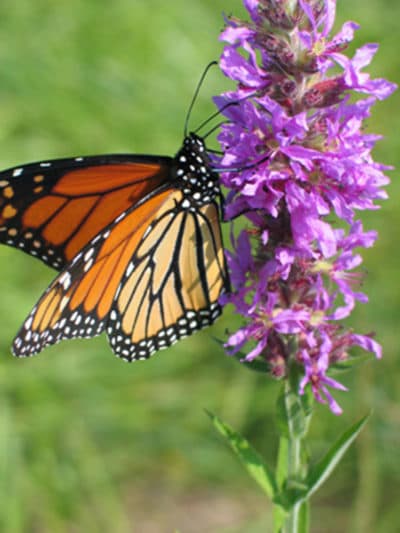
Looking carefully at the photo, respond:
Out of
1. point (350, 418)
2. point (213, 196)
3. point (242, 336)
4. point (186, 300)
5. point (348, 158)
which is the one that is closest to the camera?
point (348, 158)

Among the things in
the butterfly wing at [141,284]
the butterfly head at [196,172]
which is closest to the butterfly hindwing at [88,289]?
the butterfly wing at [141,284]

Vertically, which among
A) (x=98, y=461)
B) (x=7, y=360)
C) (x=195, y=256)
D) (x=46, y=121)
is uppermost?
(x=46, y=121)

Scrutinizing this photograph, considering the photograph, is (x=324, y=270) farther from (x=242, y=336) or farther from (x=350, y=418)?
(x=350, y=418)

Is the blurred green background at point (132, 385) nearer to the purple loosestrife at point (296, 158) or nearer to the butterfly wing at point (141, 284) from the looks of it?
the butterfly wing at point (141, 284)

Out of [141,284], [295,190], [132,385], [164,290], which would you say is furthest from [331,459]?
[132,385]

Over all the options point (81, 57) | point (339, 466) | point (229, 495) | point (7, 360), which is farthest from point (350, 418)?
point (81, 57)

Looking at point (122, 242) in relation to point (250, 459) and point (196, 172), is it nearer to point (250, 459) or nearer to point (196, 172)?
point (196, 172)

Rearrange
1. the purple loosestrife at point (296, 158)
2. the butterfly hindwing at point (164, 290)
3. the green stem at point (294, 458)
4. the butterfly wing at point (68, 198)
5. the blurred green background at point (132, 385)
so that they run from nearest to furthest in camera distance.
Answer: the purple loosestrife at point (296, 158) → the green stem at point (294, 458) → the butterfly wing at point (68, 198) → the butterfly hindwing at point (164, 290) → the blurred green background at point (132, 385)

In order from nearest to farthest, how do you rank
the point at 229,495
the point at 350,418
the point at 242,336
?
the point at 242,336 → the point at 350,418 → the point at 229,495
